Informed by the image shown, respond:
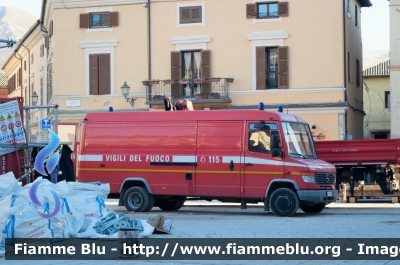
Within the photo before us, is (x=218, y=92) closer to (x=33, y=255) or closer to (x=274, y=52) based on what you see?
(x=274, y=52)

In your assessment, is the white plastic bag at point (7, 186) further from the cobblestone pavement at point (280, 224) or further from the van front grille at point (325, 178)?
the van front grille at point (325, 178)

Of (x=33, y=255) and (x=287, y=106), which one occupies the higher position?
(x=287, y=106)

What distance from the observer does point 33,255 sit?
12422 mm

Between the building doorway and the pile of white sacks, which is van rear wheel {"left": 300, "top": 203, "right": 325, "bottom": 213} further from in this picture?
the building doorway

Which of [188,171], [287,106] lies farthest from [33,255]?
[287,106]

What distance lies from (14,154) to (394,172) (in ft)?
39.3

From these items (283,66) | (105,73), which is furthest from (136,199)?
(105,73)

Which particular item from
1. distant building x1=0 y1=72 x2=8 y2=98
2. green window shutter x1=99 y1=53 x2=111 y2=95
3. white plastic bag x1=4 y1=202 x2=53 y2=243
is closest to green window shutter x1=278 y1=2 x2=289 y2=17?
green window shutter x1=99 y1=53 x2=111 y2=95

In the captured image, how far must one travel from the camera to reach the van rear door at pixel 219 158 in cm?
2052

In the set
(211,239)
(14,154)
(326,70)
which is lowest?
(211,239)

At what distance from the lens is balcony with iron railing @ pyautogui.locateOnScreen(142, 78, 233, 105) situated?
36.0 metres

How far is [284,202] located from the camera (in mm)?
20016

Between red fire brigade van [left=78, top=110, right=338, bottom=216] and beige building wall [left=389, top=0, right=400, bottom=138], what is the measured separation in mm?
14712

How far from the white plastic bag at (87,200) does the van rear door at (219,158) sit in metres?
5.68
